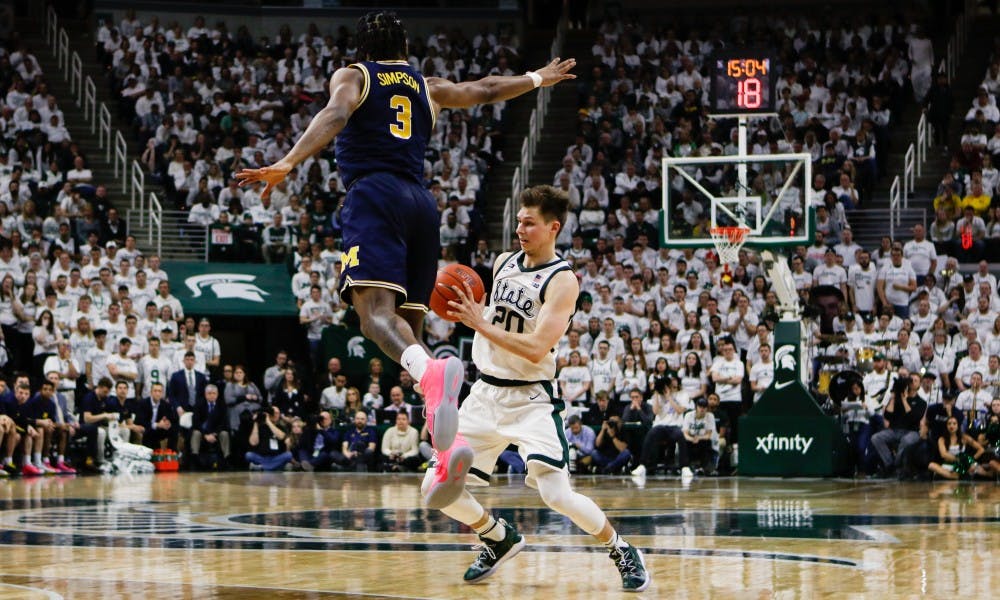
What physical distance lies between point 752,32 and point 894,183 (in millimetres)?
5590

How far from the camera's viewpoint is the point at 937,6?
27578mm

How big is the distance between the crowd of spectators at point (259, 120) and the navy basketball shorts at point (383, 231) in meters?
14.9

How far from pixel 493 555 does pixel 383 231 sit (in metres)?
1.69

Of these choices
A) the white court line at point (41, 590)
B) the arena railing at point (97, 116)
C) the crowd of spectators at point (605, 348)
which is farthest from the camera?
the arena railing at point (97, 116)

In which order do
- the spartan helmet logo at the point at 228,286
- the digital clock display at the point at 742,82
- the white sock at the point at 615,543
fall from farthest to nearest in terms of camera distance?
the spartan helmet logo at the point at 228,286 < the digital clock display at the point at 742,82 < the white sock at the point at 615,543

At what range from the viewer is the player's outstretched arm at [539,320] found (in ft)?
21.6

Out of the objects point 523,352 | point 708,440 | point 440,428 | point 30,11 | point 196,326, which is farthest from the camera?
point 30,11

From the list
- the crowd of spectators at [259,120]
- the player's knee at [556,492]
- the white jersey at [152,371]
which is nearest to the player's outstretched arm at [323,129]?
the player's knee at [556,492]

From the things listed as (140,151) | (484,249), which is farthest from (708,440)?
(140,151)

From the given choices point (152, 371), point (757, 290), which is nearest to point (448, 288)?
point (152, 371)

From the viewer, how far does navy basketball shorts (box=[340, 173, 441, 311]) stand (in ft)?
22.3

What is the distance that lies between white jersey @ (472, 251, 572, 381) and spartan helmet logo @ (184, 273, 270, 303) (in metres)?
15.3

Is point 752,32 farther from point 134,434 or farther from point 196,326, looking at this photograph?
point 134,434

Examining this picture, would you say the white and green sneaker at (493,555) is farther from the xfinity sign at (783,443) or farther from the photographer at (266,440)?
the photographer at (266,440)
